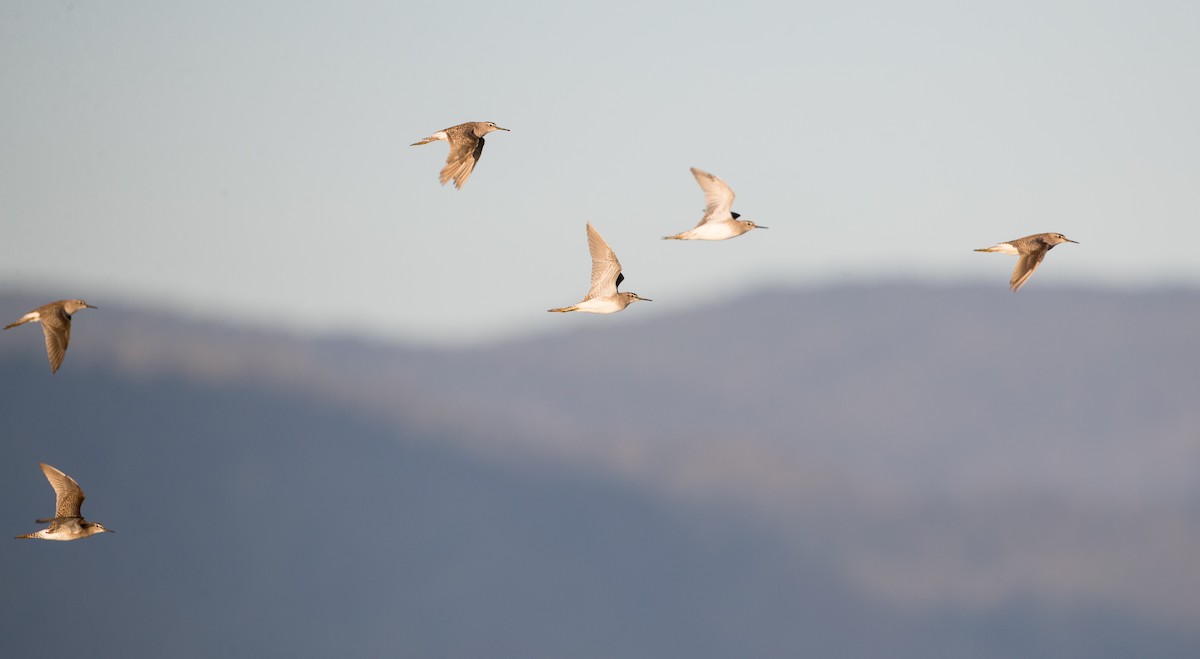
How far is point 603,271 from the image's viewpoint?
5672cm

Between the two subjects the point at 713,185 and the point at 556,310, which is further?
the point at 713,185

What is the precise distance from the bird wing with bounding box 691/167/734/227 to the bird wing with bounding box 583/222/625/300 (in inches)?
128

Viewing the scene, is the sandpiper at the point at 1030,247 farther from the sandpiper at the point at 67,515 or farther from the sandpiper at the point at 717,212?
the sandpiper at the point at 67,515

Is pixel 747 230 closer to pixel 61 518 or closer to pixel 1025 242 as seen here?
pixel 1025 242

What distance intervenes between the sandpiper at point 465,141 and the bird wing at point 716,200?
7.41 metres

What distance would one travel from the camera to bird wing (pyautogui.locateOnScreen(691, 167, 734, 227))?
56375mm

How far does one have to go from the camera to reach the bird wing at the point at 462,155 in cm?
5436

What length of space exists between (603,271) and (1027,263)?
558 inches

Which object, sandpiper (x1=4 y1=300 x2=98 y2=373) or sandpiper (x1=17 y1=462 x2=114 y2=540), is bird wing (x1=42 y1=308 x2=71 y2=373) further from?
sandpiper (x1=17 y1=462 x2=114 y2=540)

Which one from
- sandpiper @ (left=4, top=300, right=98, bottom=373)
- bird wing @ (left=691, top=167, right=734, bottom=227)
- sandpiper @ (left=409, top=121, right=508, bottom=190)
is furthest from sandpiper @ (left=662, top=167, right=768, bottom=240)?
sandpiper @ (left=4, top=300, right=98, bottom=373)

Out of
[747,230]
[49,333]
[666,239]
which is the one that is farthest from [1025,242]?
[49,333]

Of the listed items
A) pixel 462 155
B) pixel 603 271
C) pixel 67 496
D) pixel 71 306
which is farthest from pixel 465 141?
pixel 67 496

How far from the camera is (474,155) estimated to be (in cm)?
5606

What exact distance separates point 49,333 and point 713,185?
22.3m
